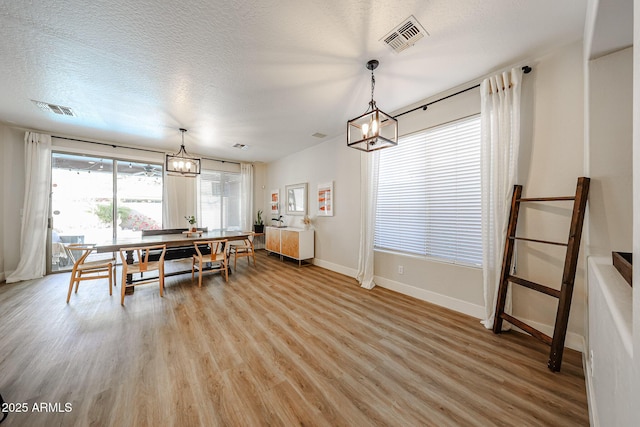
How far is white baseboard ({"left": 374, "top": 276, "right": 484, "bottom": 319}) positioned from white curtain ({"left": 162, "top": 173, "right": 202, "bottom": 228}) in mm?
4915

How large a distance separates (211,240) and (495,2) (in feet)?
14.6

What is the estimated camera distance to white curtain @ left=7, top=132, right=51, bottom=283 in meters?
3.80

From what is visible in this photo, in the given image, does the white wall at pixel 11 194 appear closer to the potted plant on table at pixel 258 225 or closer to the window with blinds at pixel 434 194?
the potted plant on table at pixel 258 225

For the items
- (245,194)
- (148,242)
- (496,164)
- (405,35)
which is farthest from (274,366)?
(245,194)

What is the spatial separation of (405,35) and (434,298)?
3009mm

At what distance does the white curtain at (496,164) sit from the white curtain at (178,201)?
6.00 metres

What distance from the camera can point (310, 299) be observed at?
2998 millimetres

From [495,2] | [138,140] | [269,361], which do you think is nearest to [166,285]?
[269,361]

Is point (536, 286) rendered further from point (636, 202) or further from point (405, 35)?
point (405, 35)

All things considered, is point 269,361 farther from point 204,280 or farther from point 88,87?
point 88,87

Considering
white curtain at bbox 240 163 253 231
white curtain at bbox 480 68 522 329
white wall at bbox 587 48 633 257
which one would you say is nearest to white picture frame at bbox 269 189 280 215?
white curtain at bbox 240 163 253 231

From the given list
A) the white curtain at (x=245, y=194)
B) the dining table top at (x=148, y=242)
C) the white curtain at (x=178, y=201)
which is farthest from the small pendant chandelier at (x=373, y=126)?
the white curtain at (x=178, y=201)

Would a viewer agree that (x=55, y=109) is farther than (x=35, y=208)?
No

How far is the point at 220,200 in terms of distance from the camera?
6.12m
